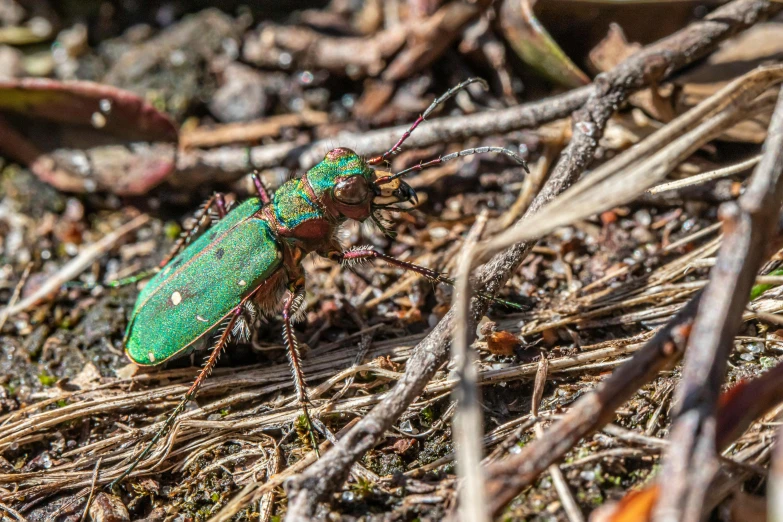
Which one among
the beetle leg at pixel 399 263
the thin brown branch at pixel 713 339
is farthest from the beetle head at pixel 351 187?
the thin brown branch at pixel 713 339

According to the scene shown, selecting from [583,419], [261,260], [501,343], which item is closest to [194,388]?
[261,260]

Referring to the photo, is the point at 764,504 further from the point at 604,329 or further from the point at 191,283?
the point at 191,283

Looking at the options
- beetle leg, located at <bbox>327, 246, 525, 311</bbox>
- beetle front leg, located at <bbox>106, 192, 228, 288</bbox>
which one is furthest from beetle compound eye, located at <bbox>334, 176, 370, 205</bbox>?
beetle front leg, located at <bbox>106, 192, 228, 288</bbox>

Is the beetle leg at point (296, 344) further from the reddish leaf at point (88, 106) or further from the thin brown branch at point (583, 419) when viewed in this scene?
the reddish leaf at point (88, 106)

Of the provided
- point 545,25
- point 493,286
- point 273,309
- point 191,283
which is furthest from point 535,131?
point 191,283

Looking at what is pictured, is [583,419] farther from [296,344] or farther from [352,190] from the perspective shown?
[352,190]

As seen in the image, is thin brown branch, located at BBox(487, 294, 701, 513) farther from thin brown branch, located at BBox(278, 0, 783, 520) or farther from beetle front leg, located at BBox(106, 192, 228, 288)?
beetle front leg, located at BBox(106, 192, 228, 288)
